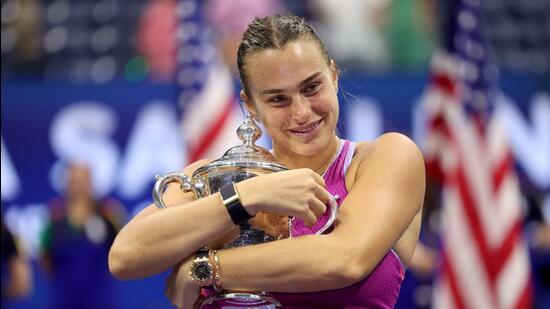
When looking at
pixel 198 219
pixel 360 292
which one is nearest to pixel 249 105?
pixel 198 219

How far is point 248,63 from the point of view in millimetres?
2654

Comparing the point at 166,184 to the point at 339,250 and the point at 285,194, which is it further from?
the point at 339,250

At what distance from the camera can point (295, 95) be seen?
2561mm

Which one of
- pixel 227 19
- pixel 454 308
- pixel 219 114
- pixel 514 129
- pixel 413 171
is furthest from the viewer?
pixel 227 19

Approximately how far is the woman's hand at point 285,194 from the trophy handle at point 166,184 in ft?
0.49

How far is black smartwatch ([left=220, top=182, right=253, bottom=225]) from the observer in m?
2.36

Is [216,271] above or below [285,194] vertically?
below

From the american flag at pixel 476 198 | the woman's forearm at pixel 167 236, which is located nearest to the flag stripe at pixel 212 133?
the american flag at pixel 476 198

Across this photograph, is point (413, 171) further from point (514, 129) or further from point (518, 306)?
point (514, 129)

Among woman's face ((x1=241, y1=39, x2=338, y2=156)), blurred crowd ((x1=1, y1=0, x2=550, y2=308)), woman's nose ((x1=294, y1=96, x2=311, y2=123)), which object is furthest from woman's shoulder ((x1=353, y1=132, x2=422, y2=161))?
blurred crowd ((x1=1, y1=0, x2=550, y2=308))

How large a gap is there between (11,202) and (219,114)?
2047 millimetres

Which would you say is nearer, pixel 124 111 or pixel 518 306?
pixel 518 306

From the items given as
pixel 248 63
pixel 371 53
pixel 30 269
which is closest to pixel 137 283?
pixel 30 269

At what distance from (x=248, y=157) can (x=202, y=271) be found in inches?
12.2
